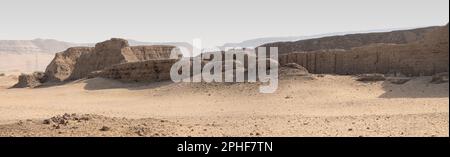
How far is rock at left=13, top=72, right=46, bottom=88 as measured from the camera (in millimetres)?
33656

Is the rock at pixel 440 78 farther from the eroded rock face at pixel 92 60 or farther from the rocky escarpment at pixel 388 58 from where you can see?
the eroded rock face at pixel 92 60

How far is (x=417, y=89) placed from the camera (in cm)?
1611

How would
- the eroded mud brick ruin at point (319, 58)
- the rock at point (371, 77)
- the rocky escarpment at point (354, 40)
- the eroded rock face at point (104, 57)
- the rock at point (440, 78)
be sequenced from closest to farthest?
1. the rock at point (440, 78)
2. the eroded mud brick ruin at point (319, 58)
3. the rock at point (371, 77)
4. the eroded rock face at point (104, 57)
5. the rocky escarpment at point (354, 40)

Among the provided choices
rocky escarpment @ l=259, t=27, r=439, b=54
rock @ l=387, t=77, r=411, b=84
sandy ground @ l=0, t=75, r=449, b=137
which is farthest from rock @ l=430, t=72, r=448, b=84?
rocky escarpment @ l=259, t=27, r=439, b=54

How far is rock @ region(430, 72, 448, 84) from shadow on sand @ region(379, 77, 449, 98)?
16 cm

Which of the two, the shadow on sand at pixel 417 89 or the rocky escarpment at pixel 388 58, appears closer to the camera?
the shadow on sand at pixel 417 89

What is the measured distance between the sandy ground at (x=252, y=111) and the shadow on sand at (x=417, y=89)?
0.03m

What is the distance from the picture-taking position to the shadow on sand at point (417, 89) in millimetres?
15088

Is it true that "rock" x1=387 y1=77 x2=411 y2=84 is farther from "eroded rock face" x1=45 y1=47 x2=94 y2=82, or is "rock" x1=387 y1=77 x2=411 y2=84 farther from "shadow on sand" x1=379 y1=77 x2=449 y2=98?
"eroded rock face" x1=45 y1=47 x2=94 y2=82

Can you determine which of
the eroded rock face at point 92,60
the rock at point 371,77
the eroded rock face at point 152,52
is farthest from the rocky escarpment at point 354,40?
the rock at point 371,77

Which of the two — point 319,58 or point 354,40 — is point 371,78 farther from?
point 354,40

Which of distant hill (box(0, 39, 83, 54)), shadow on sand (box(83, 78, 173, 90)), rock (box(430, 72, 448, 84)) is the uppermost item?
rock (box(430, 72, 448, 84))
